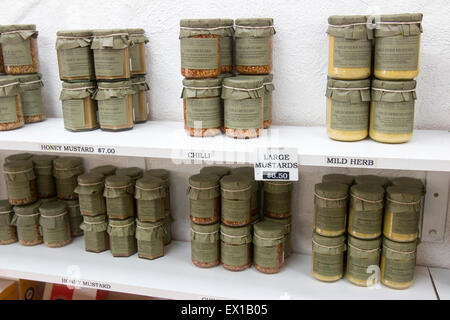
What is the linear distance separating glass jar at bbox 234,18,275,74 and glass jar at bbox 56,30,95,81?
1.56 feet

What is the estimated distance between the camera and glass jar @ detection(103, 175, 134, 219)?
160 centimetres

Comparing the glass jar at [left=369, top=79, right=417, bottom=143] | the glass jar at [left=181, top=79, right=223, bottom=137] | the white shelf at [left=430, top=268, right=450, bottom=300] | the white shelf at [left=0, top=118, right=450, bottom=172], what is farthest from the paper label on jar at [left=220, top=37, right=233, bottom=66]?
A: the white shelf at [left=430, top=268, right=450, bottom=300]

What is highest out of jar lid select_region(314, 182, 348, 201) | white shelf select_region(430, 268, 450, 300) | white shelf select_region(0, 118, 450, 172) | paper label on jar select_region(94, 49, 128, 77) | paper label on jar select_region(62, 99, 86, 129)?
paper label on jar select_region(94, 49, 128, 77)

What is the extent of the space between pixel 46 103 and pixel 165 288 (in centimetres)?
89

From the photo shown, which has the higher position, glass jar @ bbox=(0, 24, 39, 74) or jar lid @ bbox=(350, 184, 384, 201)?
glass jar @ bbox=(0, 24, 39, 74)

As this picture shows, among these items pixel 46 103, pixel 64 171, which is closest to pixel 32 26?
pixel 46 103

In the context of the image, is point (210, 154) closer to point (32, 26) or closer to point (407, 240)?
point (407, 240)

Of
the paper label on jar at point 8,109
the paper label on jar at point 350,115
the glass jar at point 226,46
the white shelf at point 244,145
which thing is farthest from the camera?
the paper label on jar at point 8,109

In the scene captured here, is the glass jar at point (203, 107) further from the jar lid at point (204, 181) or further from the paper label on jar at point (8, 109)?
the paper label on jar at point (8, 109)

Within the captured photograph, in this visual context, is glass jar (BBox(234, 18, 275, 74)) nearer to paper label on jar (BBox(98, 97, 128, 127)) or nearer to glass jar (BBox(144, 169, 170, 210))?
paper label on jar (BBox(98, 97, 128, 127))

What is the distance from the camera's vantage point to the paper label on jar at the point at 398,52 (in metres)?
1.20

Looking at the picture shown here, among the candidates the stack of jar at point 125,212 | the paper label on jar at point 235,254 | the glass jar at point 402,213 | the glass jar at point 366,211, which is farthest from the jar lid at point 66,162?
the glass jar at point 402,213

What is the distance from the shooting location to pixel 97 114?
1.51m

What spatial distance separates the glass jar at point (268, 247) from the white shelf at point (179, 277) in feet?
0.10
